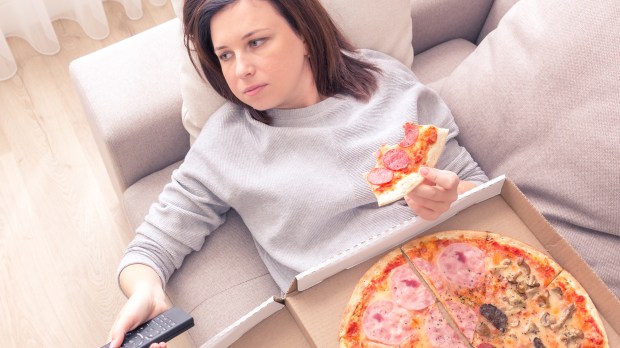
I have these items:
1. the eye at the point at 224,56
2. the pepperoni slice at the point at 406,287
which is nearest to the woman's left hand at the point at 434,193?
the pepperoni slice at the point at 406,287

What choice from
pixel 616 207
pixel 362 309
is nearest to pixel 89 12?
pixel 362 309

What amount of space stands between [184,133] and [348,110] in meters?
0.39

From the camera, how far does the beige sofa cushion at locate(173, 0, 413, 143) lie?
130 cm

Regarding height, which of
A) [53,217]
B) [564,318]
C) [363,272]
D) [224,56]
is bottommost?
[53,217]

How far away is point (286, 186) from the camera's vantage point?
3.91ft

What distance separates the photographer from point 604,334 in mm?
997

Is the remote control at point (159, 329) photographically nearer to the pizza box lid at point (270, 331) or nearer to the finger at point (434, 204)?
the pizza box lid at point (270, 331)

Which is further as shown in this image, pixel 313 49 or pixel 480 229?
pixel 313 49

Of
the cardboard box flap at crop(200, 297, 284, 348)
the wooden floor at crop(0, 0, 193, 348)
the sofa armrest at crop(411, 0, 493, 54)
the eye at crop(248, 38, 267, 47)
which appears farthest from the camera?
the wooden floor at crop(0, 0, 193, 348)

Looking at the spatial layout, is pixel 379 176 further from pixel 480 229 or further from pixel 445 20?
pixel 445 20

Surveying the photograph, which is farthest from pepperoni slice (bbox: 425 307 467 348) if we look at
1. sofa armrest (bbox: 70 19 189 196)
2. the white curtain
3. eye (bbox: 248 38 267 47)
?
the white curtain

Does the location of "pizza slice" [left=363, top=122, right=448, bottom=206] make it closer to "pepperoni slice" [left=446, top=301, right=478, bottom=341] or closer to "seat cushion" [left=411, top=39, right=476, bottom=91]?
"pepperoni slice" [left=446, top=301, right=478, bottom=341]

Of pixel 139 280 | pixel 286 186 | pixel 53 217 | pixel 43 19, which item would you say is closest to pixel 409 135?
pixel 286 186

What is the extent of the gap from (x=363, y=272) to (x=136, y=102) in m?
0.65
